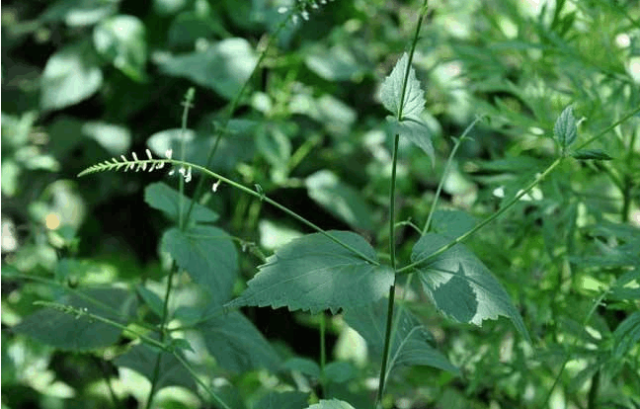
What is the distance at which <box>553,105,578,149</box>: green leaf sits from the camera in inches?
43.7

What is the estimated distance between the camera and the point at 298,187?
2.79 m

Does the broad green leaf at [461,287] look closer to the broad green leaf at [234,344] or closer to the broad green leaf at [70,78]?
the broad green leaf at [234,344]

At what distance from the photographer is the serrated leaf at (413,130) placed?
1124mm

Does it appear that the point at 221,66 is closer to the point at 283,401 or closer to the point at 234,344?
the point at 234,344

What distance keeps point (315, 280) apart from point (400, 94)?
0.75 feet

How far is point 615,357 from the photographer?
1319 millimetres

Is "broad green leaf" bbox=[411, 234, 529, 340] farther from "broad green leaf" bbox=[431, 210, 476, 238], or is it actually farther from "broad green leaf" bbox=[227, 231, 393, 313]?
"broad green leaf" bbox=[431, 210, 476, 238]

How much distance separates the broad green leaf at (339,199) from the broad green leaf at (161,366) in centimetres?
97

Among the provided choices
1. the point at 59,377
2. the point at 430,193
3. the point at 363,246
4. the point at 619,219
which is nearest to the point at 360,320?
the point at 363,246

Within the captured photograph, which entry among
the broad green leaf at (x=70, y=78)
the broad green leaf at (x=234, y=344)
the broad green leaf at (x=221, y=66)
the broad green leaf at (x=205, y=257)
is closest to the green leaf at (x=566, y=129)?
the broad green leaf at (x=205, y=257)

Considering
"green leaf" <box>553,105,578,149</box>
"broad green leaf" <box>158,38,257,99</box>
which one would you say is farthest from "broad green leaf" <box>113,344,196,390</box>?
"broad green leaf" <box>158,38,257,99</box>

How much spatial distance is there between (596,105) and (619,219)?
0.33 metres

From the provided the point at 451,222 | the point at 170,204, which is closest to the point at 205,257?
the point at 170,204

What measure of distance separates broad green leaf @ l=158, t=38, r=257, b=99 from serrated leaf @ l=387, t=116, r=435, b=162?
1.40m
